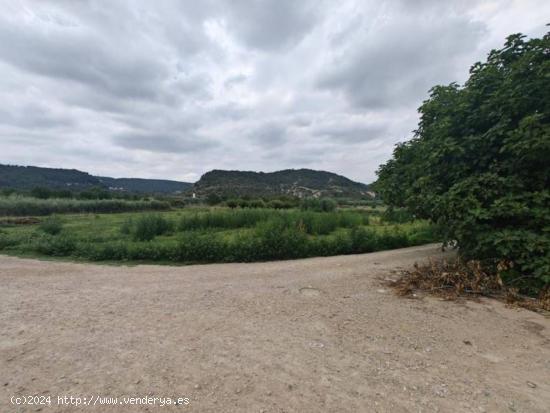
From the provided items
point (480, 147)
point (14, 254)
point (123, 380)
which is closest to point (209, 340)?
point (123, 380)

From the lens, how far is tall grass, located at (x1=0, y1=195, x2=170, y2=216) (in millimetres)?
31828

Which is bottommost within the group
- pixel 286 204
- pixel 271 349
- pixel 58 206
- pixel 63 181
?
pixel 58 206

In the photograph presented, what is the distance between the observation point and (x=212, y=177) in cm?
8681

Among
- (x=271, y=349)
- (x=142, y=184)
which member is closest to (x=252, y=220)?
(x=271, y=349)

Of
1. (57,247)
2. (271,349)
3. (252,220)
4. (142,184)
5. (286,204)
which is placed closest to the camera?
(271,349)

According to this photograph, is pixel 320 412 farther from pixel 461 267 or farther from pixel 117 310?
pixel 461 267

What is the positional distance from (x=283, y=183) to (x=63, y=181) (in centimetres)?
8833

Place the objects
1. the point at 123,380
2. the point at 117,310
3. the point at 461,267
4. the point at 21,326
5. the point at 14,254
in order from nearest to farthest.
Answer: the point at 123,380 → the point at 21,326 → the point at 117,310 → the point at 461,267 → the point at 14,254

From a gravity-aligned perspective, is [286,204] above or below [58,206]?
above

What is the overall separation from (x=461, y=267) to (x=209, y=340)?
5.55 metres

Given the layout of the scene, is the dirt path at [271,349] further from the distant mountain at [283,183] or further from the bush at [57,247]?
the distant mountain at [283,183]

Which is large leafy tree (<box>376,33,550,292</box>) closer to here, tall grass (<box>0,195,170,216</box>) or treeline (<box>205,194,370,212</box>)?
treeline (<box>205,194,370,212</box>)

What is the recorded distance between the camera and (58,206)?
36688 millimetres

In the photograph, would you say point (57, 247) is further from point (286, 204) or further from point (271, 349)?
point (286, 204)
